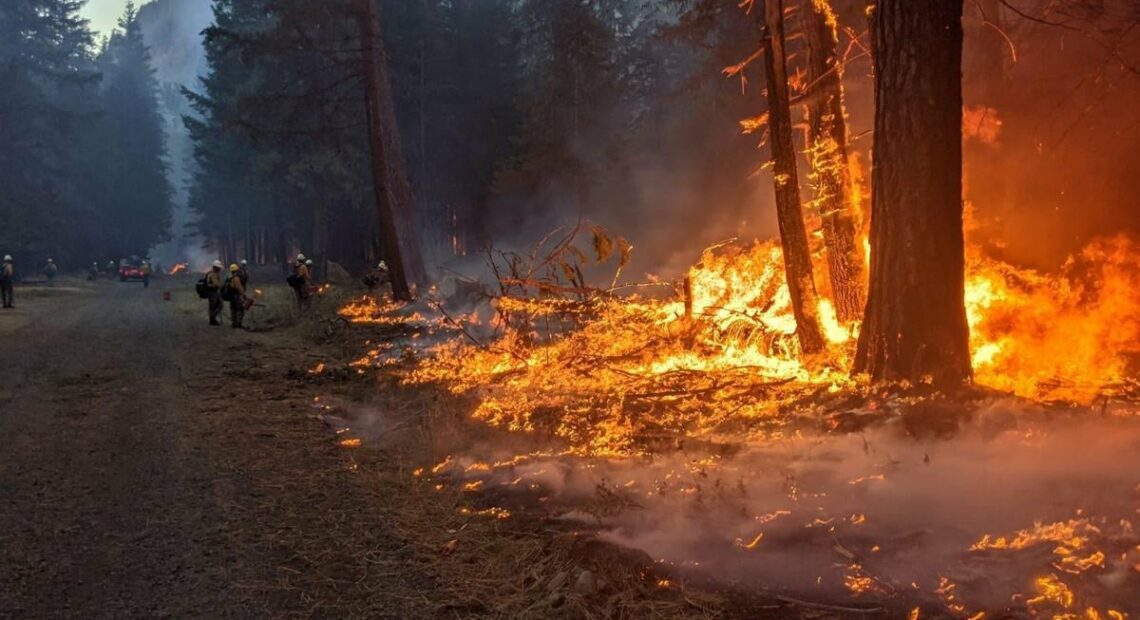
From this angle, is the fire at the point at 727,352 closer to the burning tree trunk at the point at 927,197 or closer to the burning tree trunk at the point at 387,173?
the burning tree trunk at the point at 927,197

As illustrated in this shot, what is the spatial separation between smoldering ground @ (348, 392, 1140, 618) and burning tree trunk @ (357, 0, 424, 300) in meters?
15.8

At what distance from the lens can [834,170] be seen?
9719mm

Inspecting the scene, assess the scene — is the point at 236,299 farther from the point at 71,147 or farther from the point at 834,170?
the point at 71,147

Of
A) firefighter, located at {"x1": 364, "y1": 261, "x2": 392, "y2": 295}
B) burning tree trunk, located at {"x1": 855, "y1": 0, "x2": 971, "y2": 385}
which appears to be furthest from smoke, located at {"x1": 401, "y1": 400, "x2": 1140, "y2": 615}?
firefighter, located at {"x1": 364, "y1": 261, "x2": 392, "y2": 295}

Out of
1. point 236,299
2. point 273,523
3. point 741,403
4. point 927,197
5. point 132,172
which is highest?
point 132,172

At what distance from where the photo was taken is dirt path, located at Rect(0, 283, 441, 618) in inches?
166

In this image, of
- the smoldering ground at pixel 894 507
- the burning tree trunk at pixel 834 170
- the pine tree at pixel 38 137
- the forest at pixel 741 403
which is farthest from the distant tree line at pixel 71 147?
the smoldering ground at pixel 894 507

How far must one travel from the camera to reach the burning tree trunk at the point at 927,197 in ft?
20.5

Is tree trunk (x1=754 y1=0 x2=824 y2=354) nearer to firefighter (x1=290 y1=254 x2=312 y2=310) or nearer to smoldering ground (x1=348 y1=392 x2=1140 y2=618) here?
smoldering ground (x1=348 y1=392 x2=1140 y2=618)

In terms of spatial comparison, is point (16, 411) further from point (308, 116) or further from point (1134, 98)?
point (308, 116)

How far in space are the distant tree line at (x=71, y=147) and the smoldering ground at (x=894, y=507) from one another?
45007 mm

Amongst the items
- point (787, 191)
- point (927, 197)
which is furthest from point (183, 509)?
point (787, 191)

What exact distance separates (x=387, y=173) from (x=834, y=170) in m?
14.5

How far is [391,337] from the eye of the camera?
1543 centimetres
